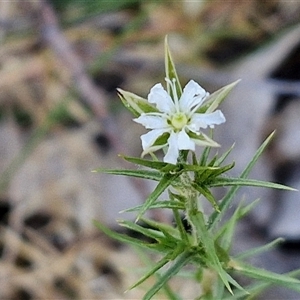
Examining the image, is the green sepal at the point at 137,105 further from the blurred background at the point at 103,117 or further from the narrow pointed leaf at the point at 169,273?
the blurred background at the point at 103,117

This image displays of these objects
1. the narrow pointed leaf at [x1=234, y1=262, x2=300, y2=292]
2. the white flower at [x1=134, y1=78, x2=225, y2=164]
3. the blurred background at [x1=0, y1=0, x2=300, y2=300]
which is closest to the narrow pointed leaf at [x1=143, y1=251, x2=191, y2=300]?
the narrow pointed leaf at [x1=234, y1=262, x2=300, y2=292]

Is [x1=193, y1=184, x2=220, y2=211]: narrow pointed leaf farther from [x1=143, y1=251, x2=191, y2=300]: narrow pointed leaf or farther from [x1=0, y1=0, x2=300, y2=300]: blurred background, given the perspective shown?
[x1=0, y1=0, x2=300, y2=300]: blurred background

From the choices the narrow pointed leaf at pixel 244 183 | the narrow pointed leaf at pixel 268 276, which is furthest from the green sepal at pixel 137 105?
the narrow pointed leaf at pixel 268 276

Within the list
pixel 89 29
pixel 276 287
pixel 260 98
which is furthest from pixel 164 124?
pixel 89 29

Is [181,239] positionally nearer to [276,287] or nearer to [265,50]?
[276,287]

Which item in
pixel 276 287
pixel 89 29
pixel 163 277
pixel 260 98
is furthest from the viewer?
pixel 89 29

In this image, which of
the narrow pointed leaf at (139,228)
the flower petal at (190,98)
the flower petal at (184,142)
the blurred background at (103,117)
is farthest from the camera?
the blurred background at (103,117)
